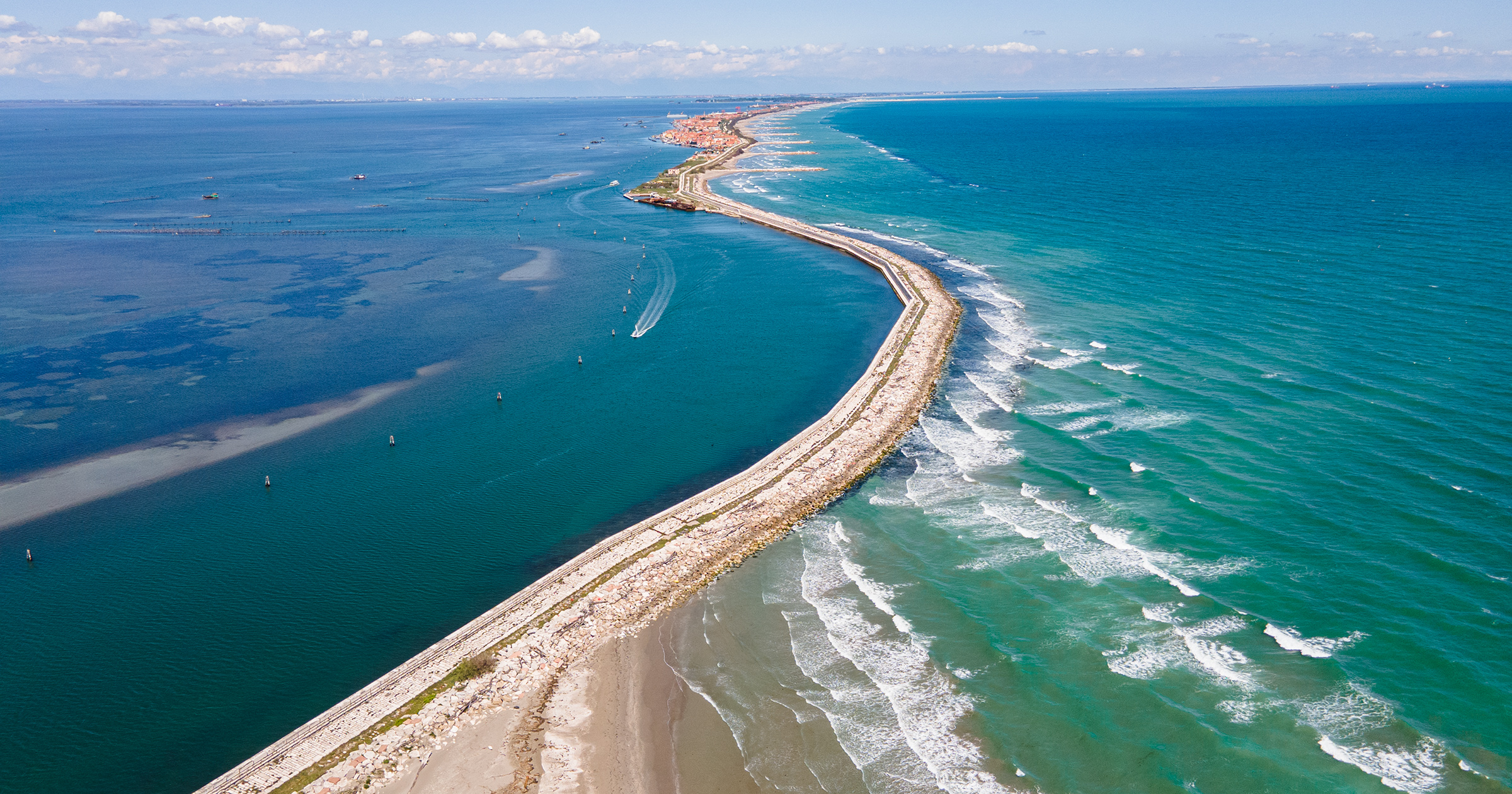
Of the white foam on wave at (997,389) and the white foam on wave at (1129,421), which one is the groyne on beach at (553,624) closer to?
the white foam on wave at (997,389)

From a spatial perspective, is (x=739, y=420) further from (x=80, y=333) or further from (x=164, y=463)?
(x=80, y=333)

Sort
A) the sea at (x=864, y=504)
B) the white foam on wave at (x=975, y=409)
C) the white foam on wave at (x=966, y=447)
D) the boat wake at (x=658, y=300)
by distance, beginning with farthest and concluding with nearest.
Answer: the boat wake at (x=658, y=300) → the white foam on wave at (x=975, y=409) → the white foam on wave at (x=966, y=447) → the sea at (x=864, y=504)

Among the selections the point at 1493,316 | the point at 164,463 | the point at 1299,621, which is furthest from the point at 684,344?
the point at 1493,316

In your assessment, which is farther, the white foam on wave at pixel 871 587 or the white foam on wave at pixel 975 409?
the white foam on wave at pixel 975 409

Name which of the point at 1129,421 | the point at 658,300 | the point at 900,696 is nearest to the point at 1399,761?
the point at 900,696

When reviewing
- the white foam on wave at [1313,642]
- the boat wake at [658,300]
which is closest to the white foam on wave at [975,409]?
the white foam on wave at [1313,642]

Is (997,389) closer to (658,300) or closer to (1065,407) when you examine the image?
(1065,407)
